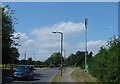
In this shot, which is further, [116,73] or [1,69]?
[1,69]

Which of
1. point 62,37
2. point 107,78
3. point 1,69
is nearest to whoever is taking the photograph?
point 107,78

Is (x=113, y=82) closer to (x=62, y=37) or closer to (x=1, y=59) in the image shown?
(x=1, y=59)

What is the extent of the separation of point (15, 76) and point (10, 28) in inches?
233

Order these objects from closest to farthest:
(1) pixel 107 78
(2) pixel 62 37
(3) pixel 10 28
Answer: (1) pixel 107 78, (3) pixel 10 28, (2) pixel 62 37

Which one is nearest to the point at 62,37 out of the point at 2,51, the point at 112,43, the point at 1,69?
the point at 1,69

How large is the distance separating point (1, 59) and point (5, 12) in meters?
5.43

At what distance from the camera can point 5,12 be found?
4441 cm

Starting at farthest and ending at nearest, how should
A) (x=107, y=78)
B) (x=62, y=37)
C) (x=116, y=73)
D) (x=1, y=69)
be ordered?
(x=62, y=37), (x=1, y=69), (x=107, y=78), (x=116, y=73)

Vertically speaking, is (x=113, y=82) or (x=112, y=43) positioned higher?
(x=112, y=43)

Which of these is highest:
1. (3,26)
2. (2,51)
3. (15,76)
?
(3,26)

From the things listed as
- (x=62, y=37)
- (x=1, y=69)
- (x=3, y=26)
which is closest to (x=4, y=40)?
(x=3, y=26)

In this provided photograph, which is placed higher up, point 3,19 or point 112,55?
point 3,19

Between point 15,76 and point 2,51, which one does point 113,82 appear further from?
point 2,51

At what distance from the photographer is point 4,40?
42031mm
